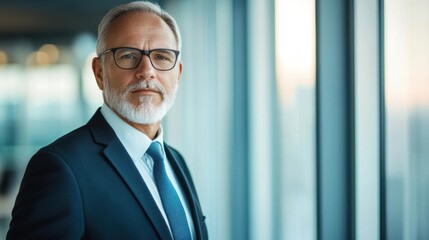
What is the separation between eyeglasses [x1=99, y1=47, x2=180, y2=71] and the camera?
4.24 feet

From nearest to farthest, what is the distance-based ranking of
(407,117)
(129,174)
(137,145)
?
(129,174) → (137,145) → (407,117)

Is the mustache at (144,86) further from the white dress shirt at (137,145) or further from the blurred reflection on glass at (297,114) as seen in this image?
the blurred reflection on glass at (297,114)

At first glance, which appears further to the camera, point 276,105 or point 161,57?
point 276,105

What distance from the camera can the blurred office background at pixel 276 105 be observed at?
162 cm

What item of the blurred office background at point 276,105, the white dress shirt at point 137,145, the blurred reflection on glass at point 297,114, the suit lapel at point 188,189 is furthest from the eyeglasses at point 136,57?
the blurred reflection on glass at point 297,114

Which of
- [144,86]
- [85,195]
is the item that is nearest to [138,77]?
[144,86]

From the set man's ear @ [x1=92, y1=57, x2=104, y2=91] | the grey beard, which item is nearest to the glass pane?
the grey beard

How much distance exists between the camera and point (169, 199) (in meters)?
1.22

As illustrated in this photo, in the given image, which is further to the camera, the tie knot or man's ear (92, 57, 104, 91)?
man's ear (92, 57, 104, 91)

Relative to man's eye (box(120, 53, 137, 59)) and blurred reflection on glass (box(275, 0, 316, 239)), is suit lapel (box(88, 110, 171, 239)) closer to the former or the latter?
man's eye (box(120, 53, 137, 59))

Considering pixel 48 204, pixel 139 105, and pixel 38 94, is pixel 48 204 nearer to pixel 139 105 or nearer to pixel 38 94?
pixel 139 105

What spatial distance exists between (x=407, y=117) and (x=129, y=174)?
38.6 inches

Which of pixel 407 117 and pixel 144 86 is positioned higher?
pixel 144 86

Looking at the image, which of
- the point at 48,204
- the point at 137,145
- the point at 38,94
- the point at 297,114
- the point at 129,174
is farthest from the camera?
the point at 38,94
